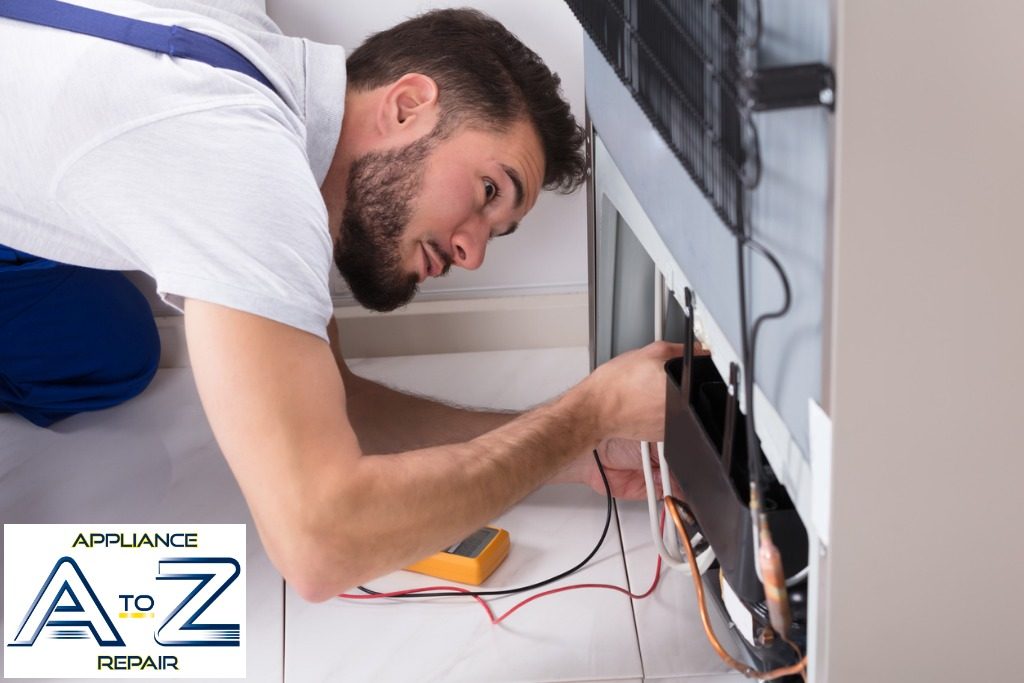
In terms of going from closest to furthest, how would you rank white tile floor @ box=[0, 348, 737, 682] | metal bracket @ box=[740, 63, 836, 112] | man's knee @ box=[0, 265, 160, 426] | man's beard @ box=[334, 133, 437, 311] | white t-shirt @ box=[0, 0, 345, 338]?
metal bracket @ box=[740, 63, 836, 112]
white t-shirt @ box=[0, 0, 345, 338]
white tile floor @ box=[0, 348, 737, 682]
man's beard @ box=[334, 133, 437, 311]
man's knee @ box=[0, 265, 160, 426]

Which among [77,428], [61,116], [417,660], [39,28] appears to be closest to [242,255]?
[61,116]

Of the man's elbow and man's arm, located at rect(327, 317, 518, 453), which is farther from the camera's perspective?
man's arm, located at rect(327, 317, 518, 453)

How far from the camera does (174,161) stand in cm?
95

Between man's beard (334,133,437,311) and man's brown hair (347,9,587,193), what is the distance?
0.19 feet

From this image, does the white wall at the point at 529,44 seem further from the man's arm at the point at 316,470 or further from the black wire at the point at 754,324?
the black wire at the point at 754,324

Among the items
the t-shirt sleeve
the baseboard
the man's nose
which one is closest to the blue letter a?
the t-shirt sleeve

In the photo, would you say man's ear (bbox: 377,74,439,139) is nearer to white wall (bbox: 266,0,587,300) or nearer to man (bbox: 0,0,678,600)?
man (bbox: 0,0,678,600)

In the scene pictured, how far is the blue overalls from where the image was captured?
156 cm

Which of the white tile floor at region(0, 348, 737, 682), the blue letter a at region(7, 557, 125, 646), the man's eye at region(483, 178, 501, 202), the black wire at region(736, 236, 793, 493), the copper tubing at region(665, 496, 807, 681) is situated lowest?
the white tile floor at region(0, 348, 737, 682)

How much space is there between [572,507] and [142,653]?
Result: 1.75ft

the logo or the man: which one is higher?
the man

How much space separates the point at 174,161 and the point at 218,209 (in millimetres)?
63

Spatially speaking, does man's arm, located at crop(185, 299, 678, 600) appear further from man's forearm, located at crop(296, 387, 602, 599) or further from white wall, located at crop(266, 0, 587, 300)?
white wall, located at crop(266, 0, 587, 300)

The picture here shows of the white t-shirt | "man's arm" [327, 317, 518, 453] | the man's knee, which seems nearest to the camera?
the white t-shirt
